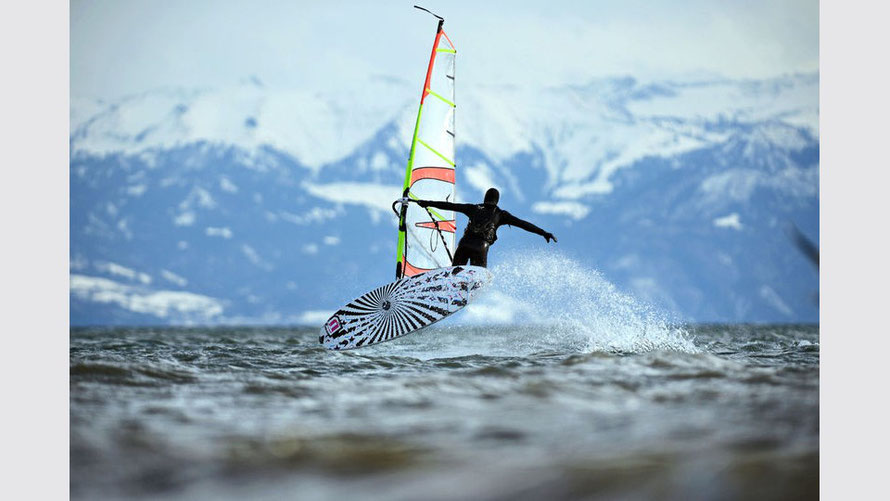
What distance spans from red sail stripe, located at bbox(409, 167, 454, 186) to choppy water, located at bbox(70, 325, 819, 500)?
10.7ft

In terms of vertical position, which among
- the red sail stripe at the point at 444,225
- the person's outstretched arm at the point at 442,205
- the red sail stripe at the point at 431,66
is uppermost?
the red sail stripe at the point at 431,66

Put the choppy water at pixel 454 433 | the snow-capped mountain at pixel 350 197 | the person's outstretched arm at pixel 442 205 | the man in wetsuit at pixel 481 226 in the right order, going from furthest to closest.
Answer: the snow-capped mountain at pixel 350 197 < the person's outstretched arm at pixel 442 205 < the man in wetsuit at pixel 481 226 < the choppy water at pixel 454 433

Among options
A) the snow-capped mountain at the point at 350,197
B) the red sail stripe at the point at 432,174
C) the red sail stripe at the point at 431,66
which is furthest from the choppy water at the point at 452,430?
the snow-capped mountain at the point at 350,197

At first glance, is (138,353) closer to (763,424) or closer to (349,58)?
(349,58)

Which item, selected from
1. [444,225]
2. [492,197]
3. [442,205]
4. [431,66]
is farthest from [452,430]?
[431,66]

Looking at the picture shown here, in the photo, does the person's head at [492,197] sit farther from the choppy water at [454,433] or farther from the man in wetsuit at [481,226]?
the choppy water at [454,433]

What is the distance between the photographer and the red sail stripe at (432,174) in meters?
7.95

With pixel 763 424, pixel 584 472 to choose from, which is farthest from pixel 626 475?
pixel 763 424

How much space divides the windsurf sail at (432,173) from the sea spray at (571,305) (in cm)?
62

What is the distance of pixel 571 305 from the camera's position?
8164mm

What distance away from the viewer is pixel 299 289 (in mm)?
46094

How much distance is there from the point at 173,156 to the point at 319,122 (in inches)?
569

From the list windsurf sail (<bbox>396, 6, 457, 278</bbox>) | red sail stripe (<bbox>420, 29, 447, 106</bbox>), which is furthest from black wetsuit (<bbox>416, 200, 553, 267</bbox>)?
red sail stripe (<bbox>420, 29, 447, 106</bbox>)

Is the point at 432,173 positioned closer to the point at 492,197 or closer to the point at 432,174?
the point at 432,174
